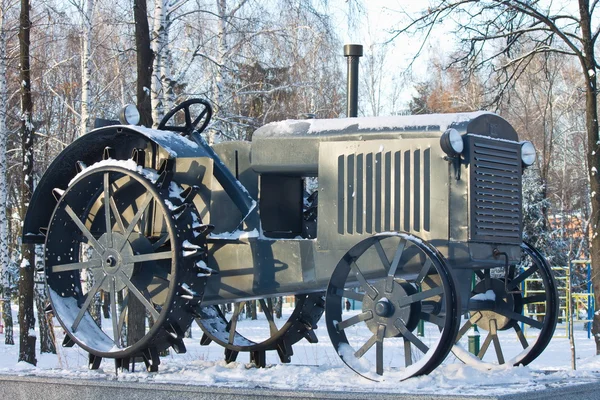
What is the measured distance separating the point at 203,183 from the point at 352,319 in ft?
5.21

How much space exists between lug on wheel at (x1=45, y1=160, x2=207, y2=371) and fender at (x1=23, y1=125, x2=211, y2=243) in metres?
0.24

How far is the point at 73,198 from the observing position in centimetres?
603

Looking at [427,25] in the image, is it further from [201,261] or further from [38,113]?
[38,113]

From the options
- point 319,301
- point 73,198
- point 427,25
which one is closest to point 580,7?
point 427,25

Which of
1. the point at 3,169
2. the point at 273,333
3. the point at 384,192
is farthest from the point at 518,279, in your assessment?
the point at 3,169

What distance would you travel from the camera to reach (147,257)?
537 centimetres

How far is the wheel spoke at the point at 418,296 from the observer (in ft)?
14.9

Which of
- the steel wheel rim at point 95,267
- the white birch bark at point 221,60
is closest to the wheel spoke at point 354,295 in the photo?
the steel wheel rim at point 95,267

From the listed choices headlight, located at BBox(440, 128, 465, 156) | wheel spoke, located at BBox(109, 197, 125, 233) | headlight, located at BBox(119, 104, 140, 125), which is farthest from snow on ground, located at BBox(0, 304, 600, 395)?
headlight, located at BBox(119, 104, 140, 125)

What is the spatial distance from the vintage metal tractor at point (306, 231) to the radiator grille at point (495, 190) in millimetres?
12

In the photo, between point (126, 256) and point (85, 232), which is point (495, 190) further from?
point (85, 232)

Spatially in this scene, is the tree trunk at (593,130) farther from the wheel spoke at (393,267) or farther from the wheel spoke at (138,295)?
the wheel spoke at (138,295)

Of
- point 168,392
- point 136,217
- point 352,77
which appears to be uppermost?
point 352,77

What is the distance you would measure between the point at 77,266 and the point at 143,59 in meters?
5.93
